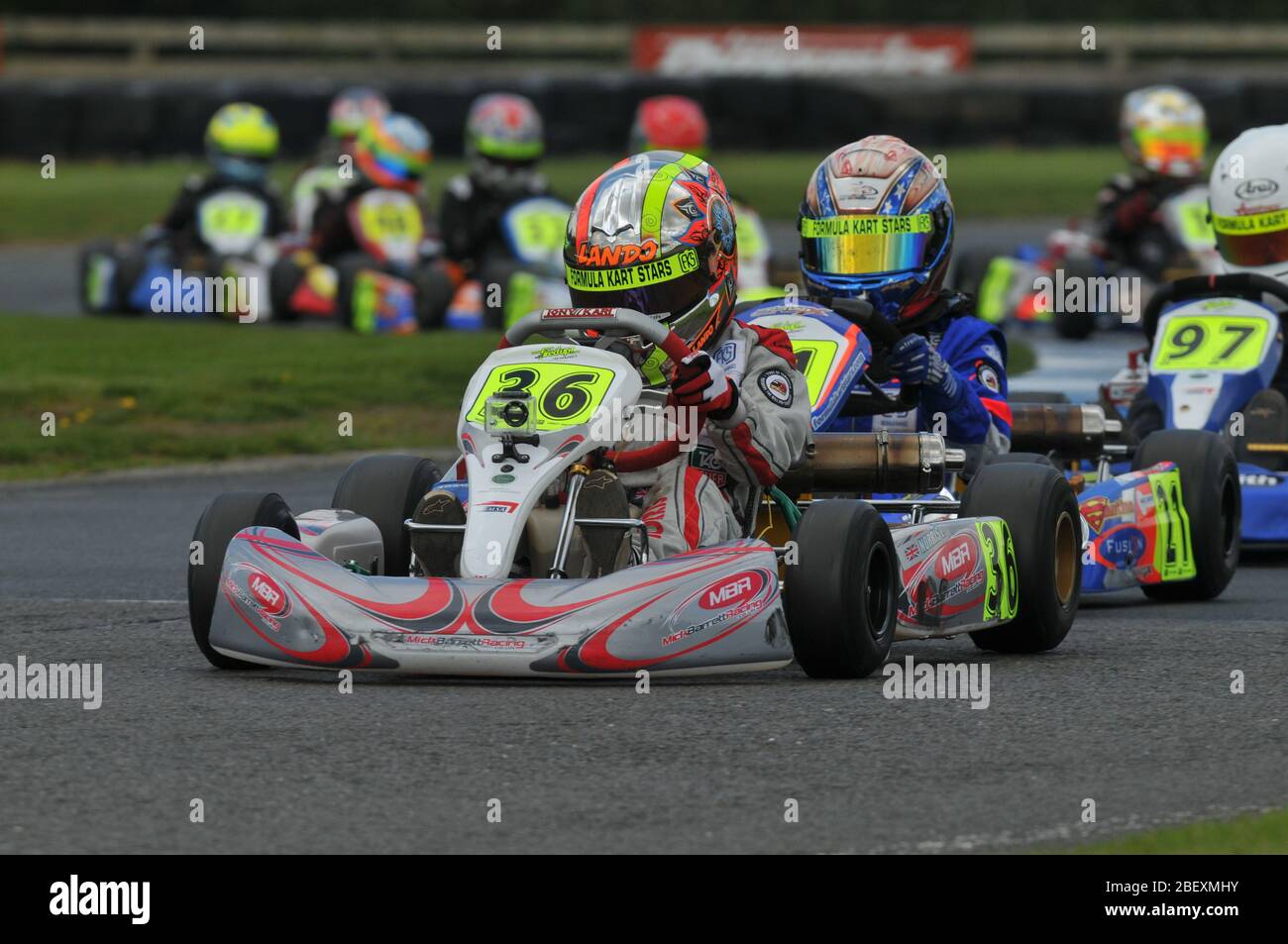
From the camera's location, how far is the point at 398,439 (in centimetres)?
1281

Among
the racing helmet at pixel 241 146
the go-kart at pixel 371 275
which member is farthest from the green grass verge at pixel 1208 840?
the racing helmet at pixel 241 146

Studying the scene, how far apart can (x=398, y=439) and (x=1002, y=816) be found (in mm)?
8388

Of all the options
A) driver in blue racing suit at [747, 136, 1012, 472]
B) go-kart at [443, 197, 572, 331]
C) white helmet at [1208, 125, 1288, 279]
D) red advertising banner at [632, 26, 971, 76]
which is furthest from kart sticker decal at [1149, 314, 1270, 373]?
red advertising banner at [632, 26, 971, 76]

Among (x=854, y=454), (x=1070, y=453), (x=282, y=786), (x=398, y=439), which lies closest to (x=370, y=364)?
(x=398, y=439)

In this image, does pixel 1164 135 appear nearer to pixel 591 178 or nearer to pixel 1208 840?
pixel 1208 840

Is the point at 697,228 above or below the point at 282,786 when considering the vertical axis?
above

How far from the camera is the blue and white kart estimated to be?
29.3ft

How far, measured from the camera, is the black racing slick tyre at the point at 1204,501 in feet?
25.9

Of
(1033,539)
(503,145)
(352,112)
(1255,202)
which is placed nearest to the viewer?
(1033,539)

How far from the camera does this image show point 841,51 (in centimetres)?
3922

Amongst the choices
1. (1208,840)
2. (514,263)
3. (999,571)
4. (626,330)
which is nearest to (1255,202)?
(999,571)

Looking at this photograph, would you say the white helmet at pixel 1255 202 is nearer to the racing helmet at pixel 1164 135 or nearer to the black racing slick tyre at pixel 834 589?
the black racing slick tyre at pixel 834 589

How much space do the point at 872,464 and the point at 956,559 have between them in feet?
1.90
